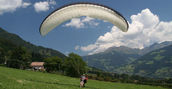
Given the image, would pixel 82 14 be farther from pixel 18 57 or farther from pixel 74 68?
pixel 18 57

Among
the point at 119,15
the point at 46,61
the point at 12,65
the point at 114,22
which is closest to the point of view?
the point at 119,15

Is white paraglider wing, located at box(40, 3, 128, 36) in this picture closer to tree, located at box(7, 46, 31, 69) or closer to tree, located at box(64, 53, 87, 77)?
tree, located at box(64, 53, 87, 77)

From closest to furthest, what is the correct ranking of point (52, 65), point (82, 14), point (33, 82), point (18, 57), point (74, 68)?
point (82, 14) < point (33, 82) < point (74, 68) < point (18, 57) < point (52, 65)

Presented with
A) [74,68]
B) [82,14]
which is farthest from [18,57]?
[82,14]

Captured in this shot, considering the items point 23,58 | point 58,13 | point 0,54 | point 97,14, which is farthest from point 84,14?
point 0,54

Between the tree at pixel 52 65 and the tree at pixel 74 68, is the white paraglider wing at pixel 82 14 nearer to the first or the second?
the tree at pixel 74 68

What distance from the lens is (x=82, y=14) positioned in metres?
14.8

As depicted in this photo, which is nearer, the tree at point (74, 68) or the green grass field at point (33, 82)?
the green grass field at point (33, 82)

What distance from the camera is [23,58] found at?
87.7m

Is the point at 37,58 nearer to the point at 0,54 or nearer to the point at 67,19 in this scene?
the point at 0,54

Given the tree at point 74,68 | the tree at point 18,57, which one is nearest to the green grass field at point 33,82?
the tree at point 74,68

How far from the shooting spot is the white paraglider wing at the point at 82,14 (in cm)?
1379

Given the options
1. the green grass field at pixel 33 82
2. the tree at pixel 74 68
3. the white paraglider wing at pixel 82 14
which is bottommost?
the green grass field at pixel 33 82

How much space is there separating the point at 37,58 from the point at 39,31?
181 metres
